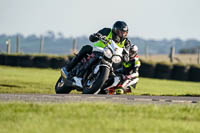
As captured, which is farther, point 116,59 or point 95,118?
point 116,59

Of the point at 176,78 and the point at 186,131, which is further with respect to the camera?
the point at 176,78

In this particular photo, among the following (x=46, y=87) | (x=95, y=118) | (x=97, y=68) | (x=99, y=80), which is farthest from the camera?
(x=46, y=87)

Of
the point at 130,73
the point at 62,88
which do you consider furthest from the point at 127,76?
the point at 62,88

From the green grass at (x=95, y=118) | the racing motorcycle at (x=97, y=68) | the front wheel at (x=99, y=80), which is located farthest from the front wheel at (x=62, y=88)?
the green grass at (x=95, y=118)

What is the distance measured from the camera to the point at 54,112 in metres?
7.61

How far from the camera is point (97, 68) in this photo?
39.5ft

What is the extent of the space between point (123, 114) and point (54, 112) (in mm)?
956

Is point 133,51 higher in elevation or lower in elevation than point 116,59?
higher

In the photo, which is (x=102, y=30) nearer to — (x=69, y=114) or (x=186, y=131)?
(x=69, y=114)

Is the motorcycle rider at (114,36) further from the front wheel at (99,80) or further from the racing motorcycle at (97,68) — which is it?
the front wheel at (99,80)

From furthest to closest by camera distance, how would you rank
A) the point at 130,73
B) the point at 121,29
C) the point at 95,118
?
the point at 130,73 → the point at 121,29 → the point at 95,118

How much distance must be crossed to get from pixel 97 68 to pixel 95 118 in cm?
492

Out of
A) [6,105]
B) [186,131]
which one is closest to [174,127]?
[186,131]

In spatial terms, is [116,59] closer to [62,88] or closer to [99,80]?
[99,80]
